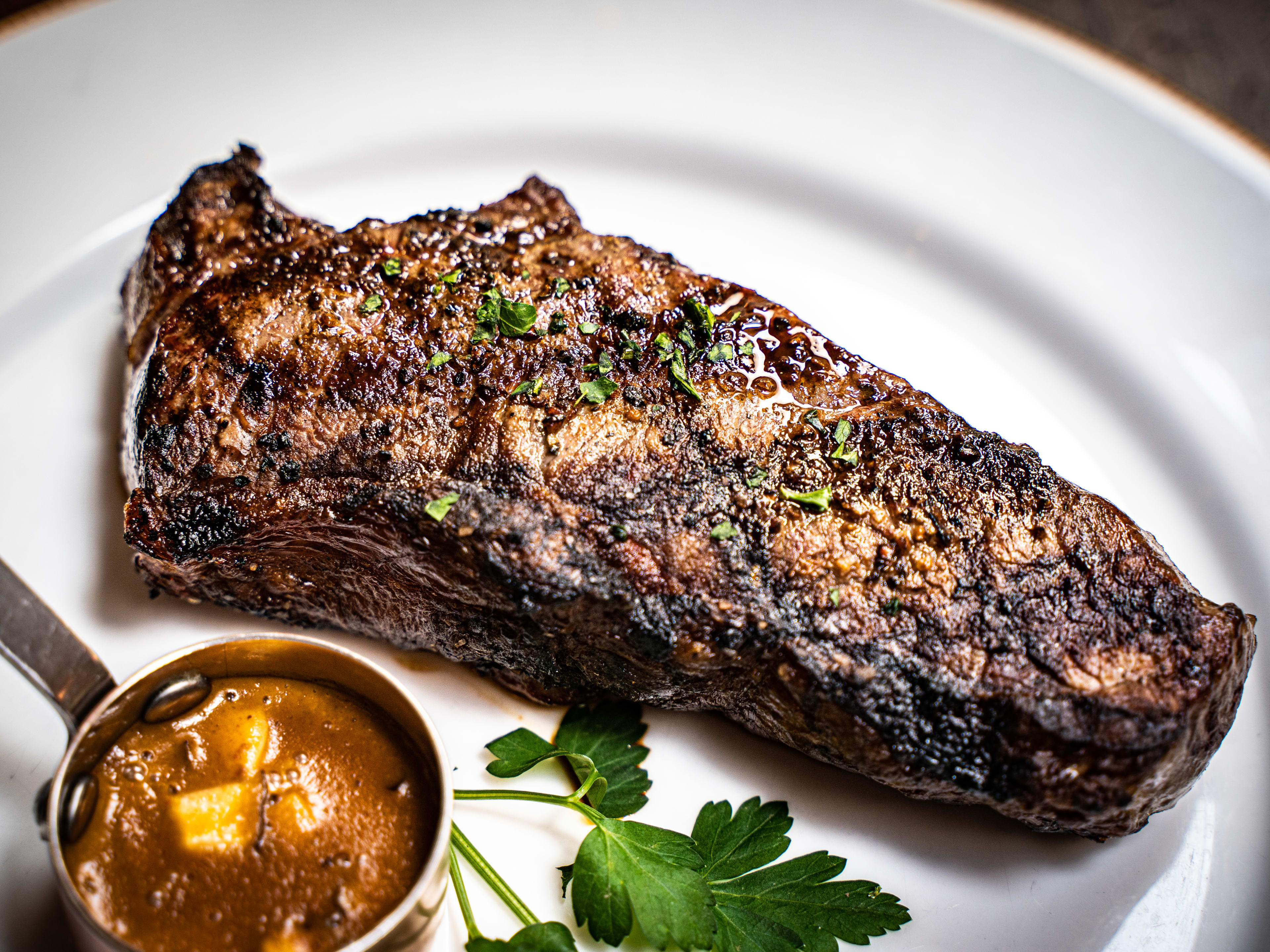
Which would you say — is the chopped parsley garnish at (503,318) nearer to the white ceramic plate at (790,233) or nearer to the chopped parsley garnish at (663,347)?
the chopped parsley garnish at (663,347)

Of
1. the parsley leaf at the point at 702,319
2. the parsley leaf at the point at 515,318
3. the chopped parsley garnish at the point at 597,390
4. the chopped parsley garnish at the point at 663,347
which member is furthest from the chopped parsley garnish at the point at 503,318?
the parsley leaf at the point at 702,319

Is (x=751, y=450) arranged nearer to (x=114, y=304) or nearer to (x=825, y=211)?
(x=825, y=211)

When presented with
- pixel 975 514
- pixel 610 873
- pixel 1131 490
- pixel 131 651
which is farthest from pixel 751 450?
pixel 131 651

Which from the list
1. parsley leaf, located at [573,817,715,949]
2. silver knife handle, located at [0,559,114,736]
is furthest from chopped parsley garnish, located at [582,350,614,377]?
silver knife handle, located at [0,559,114,736]

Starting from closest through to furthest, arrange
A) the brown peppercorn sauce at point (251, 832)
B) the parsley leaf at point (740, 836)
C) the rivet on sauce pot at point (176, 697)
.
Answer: the brown peppercorn sauce at point (251, 832), the rivet on sauce pot at point (176, 697), the parsley leaf at point (740, 836)

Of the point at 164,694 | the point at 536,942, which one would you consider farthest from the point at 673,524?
the point at 164,694
